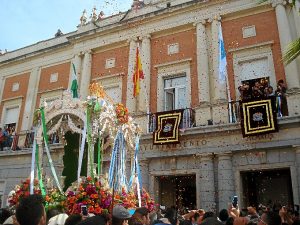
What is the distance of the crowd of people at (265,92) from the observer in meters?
10.7

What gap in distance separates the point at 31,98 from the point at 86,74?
11.8 ft

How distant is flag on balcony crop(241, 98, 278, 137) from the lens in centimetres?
1033

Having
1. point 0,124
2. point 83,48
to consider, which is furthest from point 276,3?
point 0,124

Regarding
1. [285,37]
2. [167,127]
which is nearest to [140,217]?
[167,127]

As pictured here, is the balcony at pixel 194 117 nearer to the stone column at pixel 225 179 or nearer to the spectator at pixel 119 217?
the stone column at pixel 225 179

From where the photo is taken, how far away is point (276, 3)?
1198 centimetres

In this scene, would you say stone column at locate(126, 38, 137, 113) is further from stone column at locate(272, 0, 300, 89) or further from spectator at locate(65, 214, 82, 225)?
spectator at locate(65, 214, 82, 225)

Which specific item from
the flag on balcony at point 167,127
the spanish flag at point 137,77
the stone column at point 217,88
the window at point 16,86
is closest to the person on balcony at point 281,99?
the stone column at point 217,88

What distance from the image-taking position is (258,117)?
1057 centimetres

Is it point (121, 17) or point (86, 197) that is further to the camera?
point (121, 17)

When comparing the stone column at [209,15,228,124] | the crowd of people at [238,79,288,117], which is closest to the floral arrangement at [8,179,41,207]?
the stone column at [209,15,228,124]

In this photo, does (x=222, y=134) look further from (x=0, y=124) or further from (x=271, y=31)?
(x=0, y=124)

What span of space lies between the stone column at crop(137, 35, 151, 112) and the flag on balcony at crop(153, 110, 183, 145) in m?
1.08

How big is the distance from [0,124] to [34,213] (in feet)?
52.4
